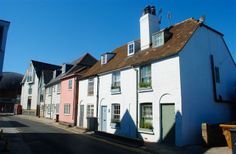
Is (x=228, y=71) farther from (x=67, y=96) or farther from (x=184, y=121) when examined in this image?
(x=67, y=96)

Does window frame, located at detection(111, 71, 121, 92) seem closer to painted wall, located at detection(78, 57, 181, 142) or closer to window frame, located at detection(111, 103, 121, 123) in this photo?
painted wall, located at detection(78, 57, 181, 142)

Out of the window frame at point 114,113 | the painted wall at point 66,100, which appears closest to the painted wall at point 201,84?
the window frame at point 114,113

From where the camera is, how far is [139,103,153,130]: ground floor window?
55.4 ft

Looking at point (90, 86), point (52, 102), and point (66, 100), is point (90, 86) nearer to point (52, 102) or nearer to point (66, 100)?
point (66, 100)

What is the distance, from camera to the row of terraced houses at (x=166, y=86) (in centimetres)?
1512

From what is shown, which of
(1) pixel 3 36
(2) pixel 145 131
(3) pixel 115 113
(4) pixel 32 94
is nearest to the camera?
(1) pixel 3 36

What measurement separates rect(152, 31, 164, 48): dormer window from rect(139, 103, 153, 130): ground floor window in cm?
541

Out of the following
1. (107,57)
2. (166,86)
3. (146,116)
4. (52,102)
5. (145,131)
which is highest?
(107,57)

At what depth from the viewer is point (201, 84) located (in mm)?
16328

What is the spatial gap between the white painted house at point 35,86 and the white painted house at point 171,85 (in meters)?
27.6

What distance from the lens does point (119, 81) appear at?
827 inches

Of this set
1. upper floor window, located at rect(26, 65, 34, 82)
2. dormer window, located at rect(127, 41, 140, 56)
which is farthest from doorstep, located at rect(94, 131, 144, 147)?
upper floor window, located at rect(26, 65, 34, 82)

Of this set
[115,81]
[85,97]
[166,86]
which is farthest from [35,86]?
[166,86]

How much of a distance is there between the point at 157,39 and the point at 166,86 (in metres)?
5.30
